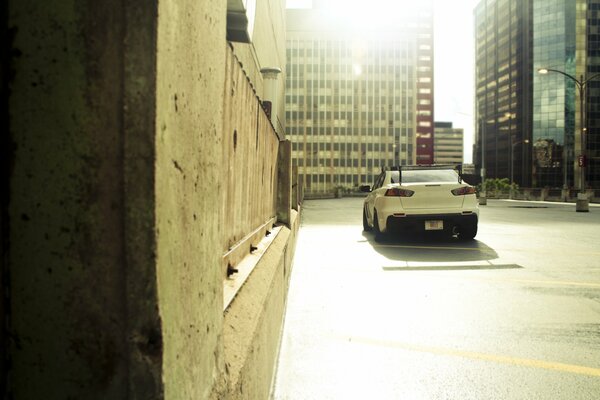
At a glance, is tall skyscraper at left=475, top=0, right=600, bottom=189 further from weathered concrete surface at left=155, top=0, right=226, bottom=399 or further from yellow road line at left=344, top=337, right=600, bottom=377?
weathered concrete surface at left=155, top=0, right=226, bottom=399

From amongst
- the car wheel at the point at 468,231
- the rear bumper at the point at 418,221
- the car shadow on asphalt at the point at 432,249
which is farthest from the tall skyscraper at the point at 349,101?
the rear bumper at the point at 418,221

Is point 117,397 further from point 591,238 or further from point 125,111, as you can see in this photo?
point 591,238

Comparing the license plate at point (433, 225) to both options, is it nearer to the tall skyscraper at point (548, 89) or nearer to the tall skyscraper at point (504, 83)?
the tall skyscraper at point (548, 89)

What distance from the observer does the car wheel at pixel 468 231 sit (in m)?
10.3

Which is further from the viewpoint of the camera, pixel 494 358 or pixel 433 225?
pixel 433 225

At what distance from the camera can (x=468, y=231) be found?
34.4 ft

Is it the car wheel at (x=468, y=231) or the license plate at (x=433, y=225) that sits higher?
the license plate at (x=433, y=225)

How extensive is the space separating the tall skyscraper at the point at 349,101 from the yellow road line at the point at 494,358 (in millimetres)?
129753

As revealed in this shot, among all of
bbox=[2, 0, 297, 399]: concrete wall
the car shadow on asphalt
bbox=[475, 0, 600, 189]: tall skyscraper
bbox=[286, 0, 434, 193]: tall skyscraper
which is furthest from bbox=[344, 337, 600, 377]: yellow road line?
bbox=[286, 0, 434, 193]: tall skyscraper

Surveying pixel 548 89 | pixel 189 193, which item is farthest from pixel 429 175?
pixel 548 89

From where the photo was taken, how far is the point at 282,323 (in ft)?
13.9

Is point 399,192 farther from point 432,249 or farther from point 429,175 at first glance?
point 432,249

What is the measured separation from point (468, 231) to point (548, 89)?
396 feet

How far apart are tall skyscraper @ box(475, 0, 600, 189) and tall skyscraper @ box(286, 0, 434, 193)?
86.2ft
